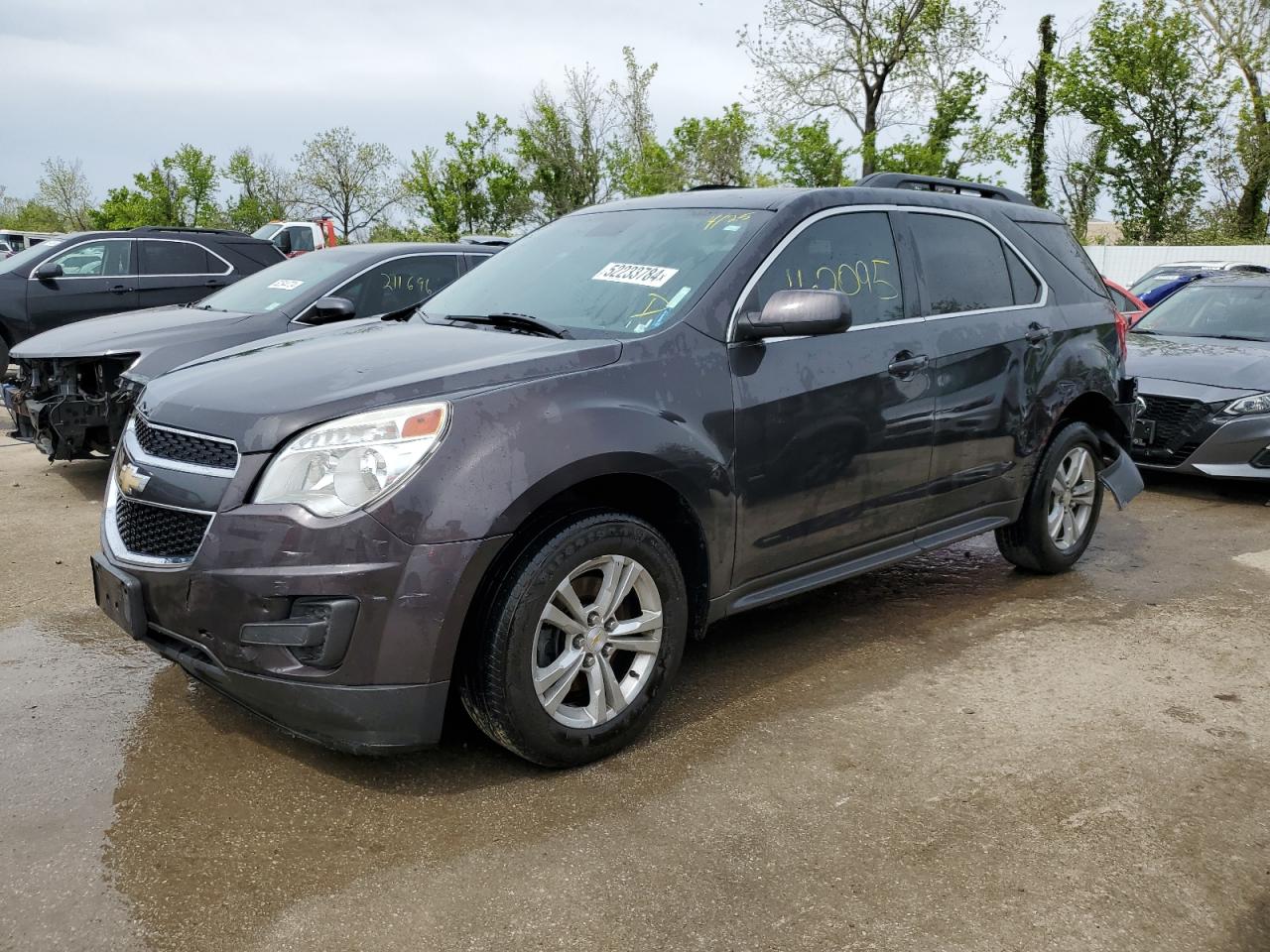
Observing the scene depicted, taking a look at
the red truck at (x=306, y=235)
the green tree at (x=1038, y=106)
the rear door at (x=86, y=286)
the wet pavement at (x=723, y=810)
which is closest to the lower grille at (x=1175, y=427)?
the wet pavement at (x=723, y=810)

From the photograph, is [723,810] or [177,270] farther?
[177,270]

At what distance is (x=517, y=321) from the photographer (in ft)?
12.4

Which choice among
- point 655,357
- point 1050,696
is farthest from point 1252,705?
point 655,357

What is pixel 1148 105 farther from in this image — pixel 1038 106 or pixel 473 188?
pixel 473 188

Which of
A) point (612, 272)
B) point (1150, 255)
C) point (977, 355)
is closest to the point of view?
point (612, 272)

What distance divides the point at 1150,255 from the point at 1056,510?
27576 mm

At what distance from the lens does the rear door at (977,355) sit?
4.41 metres

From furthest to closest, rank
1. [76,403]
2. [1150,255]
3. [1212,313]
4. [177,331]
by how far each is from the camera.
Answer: [1150,255], [1212,313], [177,331], [76,403]

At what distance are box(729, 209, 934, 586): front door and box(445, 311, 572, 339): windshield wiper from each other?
0.60m

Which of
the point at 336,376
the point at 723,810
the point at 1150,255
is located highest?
the point at 1150,255

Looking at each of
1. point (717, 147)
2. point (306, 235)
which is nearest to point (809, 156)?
point (717, 147)

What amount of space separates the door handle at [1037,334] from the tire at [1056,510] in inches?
21.1

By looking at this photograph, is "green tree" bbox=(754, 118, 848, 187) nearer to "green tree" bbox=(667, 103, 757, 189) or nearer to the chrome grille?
"green tree" bbox=(667, 103, 757, 189)

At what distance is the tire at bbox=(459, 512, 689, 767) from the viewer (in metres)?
3.00
